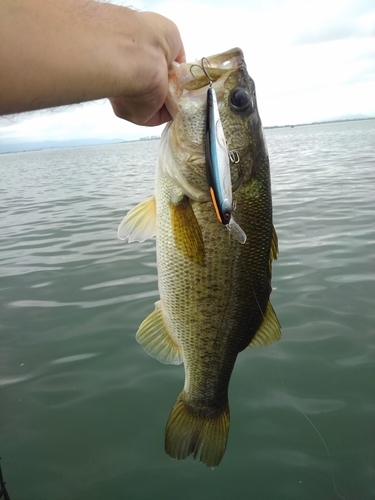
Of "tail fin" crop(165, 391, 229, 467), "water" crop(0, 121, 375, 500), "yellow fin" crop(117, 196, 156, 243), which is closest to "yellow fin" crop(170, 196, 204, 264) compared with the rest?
"yellow fin" crop(117, 196, 156, 243)

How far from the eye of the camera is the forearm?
1.13m

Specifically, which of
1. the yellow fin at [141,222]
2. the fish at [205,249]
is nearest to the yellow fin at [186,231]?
the fish at [205,249]

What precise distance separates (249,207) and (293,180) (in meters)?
13.1

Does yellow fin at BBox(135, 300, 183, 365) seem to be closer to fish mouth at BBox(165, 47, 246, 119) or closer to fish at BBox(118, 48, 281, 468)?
fish at BBox(118, 48, 281, 468)

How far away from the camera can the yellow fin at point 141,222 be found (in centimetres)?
228

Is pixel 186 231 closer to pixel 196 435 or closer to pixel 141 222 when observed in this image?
pixel 141 222

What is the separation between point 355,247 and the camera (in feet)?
22.7

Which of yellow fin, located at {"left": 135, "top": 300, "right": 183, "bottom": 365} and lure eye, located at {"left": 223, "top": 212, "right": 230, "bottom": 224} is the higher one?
lure eye, located at {"left": 223, "top": 212, "right": 230, "bottom": 224}

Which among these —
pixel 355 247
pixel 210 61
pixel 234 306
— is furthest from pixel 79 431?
pixel 355 247

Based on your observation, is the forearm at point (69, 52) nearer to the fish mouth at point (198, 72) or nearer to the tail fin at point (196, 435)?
the fish mouth at point (198, 72)

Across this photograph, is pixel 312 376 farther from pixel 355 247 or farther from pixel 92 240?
pixel 92 240

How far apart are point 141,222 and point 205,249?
446mm

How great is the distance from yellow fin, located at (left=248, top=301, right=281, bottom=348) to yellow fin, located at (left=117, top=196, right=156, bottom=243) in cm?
77

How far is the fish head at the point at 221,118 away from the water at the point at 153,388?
2.18m
